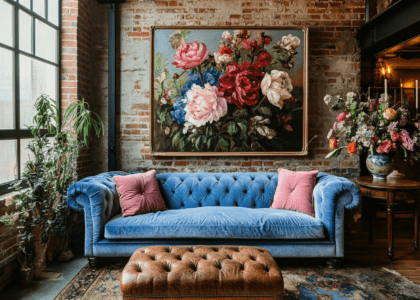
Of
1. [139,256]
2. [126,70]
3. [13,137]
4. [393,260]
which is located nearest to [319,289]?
[393,260]

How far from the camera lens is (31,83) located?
3094mm

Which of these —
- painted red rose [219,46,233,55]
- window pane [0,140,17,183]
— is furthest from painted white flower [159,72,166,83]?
window pane [0,140,17,183]

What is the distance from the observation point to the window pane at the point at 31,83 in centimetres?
293

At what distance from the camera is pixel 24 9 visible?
2.95 meters

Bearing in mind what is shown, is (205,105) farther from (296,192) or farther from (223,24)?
(296,192)

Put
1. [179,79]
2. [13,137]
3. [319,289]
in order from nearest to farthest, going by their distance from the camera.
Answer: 1. [319,289]
2. [13,137]
3. [179,79]

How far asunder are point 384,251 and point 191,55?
10.2ft

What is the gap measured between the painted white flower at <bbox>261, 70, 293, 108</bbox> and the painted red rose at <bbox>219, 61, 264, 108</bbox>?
0.29 feet

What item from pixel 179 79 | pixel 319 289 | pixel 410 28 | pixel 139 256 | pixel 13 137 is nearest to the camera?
pixel 139 256

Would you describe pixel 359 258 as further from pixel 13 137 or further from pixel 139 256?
pixel 13 137

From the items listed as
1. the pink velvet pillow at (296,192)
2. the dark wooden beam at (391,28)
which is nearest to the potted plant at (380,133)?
the pink velvet pillow at (296,192)

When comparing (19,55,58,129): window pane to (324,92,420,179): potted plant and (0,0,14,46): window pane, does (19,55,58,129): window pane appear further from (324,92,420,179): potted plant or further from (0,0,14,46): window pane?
(324,92,420,179): potted plant

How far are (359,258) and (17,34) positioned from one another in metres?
3.91

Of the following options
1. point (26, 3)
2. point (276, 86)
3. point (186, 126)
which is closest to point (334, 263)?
point (276, 86)
